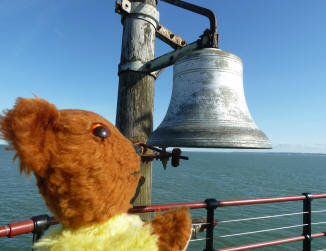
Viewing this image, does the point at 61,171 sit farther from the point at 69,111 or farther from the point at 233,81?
the point at 233,81

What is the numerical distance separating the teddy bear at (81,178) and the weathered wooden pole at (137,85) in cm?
80

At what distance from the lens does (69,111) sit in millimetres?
901

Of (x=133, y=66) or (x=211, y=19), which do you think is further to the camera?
(x=133, y=66)

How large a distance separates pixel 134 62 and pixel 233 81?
0.82 meters

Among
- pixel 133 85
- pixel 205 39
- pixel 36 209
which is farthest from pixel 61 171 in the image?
pixel 36 209

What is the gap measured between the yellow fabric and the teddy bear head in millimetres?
34

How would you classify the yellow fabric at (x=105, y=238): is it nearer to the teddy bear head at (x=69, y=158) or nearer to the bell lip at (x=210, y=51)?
the teddy bear head at (x=69, y=158)

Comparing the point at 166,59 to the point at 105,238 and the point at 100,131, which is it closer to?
the point at 100,131

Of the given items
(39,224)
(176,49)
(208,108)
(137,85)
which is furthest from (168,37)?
(39,224)

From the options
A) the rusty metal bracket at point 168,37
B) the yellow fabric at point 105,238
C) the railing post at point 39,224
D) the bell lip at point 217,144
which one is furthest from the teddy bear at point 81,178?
the rusty metal bracket at point 168,37

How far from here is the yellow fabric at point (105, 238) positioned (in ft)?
2.66

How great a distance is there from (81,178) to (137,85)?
3.68 ft

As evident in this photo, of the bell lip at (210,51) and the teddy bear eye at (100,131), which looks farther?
the bell lip at (210,51)

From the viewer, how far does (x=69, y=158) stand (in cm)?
80
